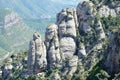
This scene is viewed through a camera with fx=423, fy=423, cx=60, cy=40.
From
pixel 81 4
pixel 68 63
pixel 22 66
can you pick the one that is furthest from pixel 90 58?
pixel 22 66

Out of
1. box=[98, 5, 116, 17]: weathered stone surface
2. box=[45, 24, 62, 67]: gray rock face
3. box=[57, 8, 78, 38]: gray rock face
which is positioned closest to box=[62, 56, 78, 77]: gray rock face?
box=[45, 24, 62, 67]: gray rock face

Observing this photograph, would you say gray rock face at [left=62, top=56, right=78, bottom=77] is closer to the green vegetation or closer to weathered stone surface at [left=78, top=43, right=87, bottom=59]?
weathered stone surface at [left=78, top=43, right=87, bottom=59]

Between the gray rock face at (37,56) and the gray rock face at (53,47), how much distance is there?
1568 millimetres

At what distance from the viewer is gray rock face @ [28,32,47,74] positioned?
114 metres

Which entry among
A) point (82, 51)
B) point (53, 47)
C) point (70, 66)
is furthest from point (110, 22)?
point (70, 66)

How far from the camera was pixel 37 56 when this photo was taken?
4518 inches

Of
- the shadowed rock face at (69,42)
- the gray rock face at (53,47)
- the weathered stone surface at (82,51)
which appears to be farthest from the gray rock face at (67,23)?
the weathered stone surface at (82,51)

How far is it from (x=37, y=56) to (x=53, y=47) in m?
5.08

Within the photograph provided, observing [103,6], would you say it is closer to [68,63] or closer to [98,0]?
[98,0]

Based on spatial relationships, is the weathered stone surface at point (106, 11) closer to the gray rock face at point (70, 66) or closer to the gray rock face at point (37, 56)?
the gray rock face at point (37, 56)

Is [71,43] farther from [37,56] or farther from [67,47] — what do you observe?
[37,56]

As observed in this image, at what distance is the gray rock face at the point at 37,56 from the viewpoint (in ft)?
373

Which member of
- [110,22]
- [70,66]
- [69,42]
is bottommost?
[70,66]

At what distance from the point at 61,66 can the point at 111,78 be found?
33783 mm
